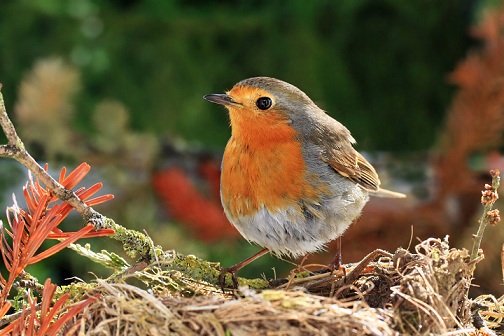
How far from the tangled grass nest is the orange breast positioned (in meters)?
0.48

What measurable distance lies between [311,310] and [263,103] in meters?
1.00

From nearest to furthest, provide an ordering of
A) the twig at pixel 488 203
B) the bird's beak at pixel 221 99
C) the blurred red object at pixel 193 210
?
the twig at pixel 488 203, the bird's beak at pixel 221 99, the blurred red object at pixel 193 210

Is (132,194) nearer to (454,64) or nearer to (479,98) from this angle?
(479,98)

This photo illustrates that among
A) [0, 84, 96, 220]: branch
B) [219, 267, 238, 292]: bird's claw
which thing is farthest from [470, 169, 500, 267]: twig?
[0, 84, 96, 220]: branch

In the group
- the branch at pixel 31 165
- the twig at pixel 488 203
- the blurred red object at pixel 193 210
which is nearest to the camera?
the branch at pixel 31 165

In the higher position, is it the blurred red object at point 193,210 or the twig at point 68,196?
the blurred red object at point 193,210

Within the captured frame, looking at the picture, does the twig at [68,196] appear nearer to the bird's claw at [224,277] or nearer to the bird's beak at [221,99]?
the bird's claw at [224,277]

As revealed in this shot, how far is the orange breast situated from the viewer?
6.91ft

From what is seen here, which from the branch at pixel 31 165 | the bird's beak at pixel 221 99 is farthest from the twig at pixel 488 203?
the bird's beak at pixel 221 99

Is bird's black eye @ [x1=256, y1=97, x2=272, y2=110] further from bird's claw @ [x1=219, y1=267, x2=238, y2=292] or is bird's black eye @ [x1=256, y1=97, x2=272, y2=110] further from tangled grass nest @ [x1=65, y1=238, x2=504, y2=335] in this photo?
tangled grass nest @ [x1=65, y1=238, x2=504, y2=335]

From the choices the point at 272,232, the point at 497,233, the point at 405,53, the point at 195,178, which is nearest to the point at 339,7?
the point at 405,53

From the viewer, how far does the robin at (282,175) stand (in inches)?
82.9

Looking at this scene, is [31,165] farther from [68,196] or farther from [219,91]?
[219,91]

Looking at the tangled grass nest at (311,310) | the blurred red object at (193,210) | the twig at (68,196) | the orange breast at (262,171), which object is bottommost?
the tangled grass nest at (311,310)
